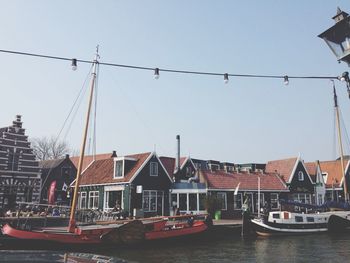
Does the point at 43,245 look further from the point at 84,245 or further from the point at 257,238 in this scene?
the point at 257,238

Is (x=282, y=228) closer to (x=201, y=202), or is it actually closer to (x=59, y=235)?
(x=201, y=202)

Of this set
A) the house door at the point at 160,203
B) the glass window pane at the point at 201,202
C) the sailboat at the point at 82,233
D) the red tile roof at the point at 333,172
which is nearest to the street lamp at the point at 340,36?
the sailboat at the point at 82,233

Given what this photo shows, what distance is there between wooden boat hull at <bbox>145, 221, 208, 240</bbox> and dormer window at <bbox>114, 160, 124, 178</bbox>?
455 inches

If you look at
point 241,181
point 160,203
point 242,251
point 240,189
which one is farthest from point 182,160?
point 242,251

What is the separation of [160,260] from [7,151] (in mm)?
20326

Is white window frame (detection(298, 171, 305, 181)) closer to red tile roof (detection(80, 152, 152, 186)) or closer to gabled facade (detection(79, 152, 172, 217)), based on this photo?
gabled facade (detection(79, 152, 172, 217))

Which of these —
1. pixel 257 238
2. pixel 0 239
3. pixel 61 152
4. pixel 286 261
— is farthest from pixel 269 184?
pixel 61 152

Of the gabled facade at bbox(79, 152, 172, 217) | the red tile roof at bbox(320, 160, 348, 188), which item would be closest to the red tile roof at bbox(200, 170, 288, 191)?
the gabled facade at bbox(79, 152, 172, 217)

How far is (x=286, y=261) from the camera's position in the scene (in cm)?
1630

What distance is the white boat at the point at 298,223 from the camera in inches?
1039

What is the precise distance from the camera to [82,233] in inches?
726

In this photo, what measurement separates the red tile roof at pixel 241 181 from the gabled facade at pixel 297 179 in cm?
134

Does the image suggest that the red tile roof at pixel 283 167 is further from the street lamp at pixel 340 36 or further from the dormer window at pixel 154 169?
the street lamp at pixel 340 36

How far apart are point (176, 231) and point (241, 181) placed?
57.5 feet
